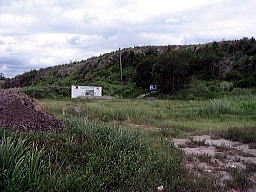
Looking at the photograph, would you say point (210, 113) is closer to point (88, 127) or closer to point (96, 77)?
point (88, 127)

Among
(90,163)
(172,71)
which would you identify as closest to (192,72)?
(172,71)

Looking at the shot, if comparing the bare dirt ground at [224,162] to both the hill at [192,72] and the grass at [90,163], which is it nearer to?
the grass at [90,163]

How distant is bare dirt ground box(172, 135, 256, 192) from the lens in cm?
383

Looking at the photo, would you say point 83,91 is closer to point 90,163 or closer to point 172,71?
point 172,71

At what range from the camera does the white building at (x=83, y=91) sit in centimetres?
2603

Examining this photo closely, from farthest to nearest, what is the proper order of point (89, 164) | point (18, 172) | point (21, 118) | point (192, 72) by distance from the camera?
point (192, 72) < point (21, 118) < point (89, 164) < point (18, 172)

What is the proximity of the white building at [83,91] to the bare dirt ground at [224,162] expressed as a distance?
67.3 ft

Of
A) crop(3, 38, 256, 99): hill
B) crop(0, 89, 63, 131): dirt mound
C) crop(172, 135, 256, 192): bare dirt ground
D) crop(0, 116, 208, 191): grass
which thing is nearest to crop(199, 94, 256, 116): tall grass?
crop(172, 135, 256, 192): bare dirt ground

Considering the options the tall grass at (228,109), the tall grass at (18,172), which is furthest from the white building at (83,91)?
the tall grass at (18,172)

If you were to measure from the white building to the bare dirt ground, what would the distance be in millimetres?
20504

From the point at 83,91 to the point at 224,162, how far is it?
74.9 ft

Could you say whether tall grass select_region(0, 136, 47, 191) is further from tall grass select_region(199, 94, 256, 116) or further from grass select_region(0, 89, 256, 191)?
tall grass select_region(199, 94, 256, 116)

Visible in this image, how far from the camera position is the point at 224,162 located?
480cm

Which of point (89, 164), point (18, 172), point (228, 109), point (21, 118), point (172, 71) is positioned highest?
point (172, 71)
